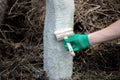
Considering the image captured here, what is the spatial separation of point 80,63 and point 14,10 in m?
0.77

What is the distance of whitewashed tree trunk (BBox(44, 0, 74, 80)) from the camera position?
2.04 metres

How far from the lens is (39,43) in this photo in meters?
2.90

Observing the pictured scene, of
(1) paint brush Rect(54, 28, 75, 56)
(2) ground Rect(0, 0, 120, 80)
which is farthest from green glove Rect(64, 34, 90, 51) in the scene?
(2) ground Rect(0, 0, 120, 80)

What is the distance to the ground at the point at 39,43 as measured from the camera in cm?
260

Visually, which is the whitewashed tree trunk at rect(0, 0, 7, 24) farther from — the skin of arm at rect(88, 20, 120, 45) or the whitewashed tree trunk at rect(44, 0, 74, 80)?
the skin of arm at rect(88, 20, 120, 45)

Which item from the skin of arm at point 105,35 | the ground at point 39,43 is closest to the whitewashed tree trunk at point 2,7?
the ground at point 39,43

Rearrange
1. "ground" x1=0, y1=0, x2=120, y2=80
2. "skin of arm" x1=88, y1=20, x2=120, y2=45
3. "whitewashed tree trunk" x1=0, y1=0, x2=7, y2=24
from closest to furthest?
1. "skin of arm" x1=88, y1=20, x2=120, y2=45
2. "ground" x1=0, y1=0, x2=120, y2=80
3. "whitewashed tree trunk" x1=0, y1=0, x2=7, y2=24

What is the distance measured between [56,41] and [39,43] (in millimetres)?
824

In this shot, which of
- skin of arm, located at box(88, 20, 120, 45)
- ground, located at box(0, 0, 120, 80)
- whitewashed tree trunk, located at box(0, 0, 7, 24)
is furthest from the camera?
whitewashed tree trunk, located at box(0, 0, 7, 24)

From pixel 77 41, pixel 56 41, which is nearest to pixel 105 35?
pixel 77 41

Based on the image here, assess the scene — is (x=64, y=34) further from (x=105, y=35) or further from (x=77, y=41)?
(x=105, y=35)

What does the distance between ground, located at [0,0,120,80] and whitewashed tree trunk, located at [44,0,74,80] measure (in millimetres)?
237

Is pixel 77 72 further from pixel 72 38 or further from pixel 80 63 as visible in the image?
pixel 72 38

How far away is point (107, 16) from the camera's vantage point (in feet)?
10.1
